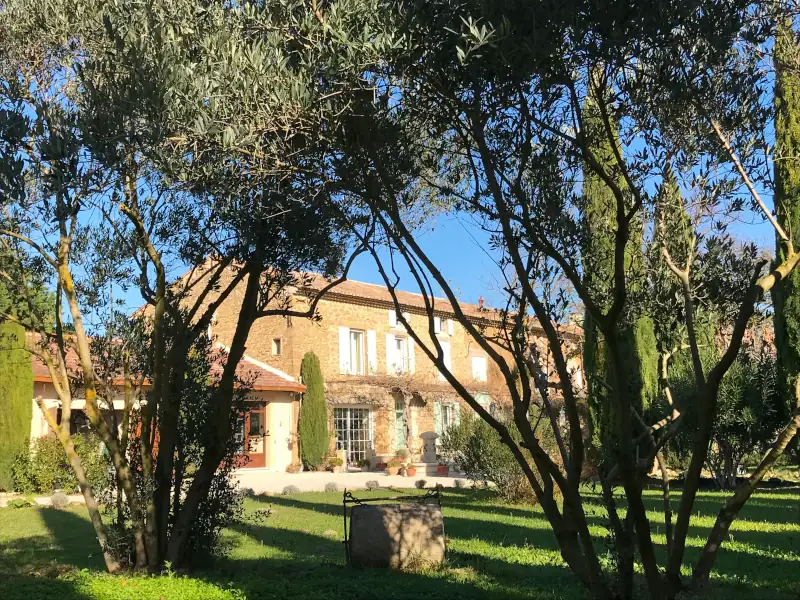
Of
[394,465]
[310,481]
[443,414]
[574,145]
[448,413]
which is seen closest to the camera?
[574,145]

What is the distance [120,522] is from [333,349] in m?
21.6

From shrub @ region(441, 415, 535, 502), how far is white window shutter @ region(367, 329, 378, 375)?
1356cm

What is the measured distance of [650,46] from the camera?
160 inches

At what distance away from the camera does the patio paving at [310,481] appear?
19406 millimetres

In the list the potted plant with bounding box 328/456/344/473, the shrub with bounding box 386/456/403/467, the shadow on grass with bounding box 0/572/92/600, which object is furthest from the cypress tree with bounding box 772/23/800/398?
the potted plant with bounding box 328/456/344/473

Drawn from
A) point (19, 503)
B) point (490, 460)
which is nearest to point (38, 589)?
point (19, 503)

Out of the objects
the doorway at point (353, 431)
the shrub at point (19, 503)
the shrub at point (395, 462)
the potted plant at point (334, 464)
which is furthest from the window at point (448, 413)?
the shrub at point (19, 503)

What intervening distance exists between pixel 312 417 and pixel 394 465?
3.53 m

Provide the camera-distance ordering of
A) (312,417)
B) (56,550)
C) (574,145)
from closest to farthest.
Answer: (574,145) < (56,550) < (312,417)

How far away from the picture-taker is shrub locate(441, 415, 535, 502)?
48.2 ft

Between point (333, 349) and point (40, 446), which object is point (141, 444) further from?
point (333, 349)

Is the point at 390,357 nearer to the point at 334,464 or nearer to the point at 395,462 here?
the point at 395,462

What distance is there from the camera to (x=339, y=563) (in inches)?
326

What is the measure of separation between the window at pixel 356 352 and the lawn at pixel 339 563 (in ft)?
50.8
